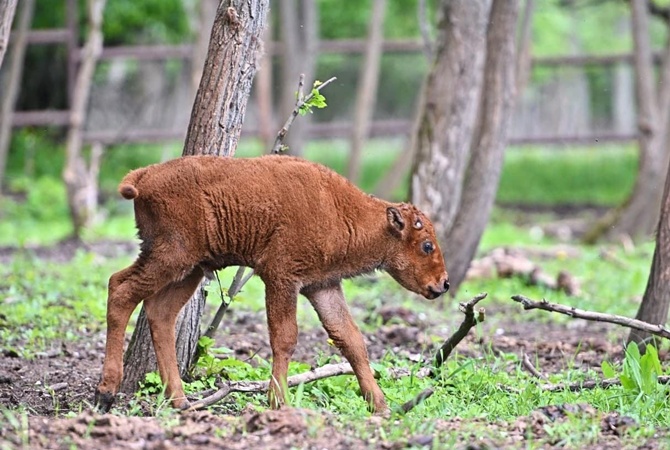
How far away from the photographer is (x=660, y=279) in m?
7.80

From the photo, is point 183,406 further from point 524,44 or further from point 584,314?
point 524,44

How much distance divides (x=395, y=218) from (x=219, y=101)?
131 cm

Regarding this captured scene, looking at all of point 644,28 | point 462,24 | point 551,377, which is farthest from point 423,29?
point 551,377

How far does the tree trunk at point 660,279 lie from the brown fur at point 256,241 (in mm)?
2005

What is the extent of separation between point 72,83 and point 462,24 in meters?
12.4

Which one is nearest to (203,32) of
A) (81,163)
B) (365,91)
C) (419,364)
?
(81,163)

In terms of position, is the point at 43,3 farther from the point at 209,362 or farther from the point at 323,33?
the point at 209,362

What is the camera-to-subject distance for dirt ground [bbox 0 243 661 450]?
5309 mm

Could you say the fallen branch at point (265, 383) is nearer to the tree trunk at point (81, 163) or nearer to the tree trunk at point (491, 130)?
the tree trunk at point (491, 130)

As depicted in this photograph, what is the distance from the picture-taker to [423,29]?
1314 cm

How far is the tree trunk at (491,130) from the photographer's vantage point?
37.4 feet

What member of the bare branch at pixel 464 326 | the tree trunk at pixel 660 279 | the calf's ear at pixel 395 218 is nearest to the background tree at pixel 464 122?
the tree trunk at pixel 660 279

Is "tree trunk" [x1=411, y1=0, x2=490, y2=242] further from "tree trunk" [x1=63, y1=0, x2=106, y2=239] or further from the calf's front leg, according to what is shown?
"tree trunk" [x1=63, y1=0, x2=106, y2=239]

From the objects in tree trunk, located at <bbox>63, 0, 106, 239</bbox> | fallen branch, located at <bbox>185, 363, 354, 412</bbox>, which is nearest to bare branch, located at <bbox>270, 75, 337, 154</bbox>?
fallen branch, located at <bbox>185, 363, 354, 412</bbox>
